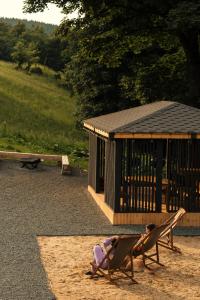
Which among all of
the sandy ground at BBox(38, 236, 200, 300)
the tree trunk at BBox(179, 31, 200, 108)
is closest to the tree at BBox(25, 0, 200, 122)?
the tree trunk at BBox(179, 31, 200, 108)

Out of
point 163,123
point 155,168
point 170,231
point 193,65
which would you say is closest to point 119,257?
point 170,231

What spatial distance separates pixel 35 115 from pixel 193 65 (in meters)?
35.8

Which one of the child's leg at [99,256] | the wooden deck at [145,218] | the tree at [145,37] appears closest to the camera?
the child's leg at [99,256]

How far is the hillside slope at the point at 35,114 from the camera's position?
3781cm

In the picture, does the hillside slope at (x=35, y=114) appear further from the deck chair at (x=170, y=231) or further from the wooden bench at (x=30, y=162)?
the deck chair at (x=170, y=231)

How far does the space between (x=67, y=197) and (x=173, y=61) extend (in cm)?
1561

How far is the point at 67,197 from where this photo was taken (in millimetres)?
19359

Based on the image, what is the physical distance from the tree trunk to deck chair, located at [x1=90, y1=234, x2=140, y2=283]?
1738 centimetres

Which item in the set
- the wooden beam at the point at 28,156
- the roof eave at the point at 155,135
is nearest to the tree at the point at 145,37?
the wooden beam at the point at 28,156

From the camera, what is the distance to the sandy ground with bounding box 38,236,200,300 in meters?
9.66

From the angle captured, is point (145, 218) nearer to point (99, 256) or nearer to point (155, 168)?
point (155, 168)

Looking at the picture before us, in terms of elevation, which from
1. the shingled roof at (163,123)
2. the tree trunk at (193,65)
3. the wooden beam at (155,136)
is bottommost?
the wooden beam at (155,136)

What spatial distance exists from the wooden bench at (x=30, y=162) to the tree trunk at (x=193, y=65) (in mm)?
8231

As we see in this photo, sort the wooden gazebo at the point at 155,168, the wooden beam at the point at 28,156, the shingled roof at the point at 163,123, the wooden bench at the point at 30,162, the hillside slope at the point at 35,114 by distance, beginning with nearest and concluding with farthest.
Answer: the shingled roof at the point at 163,123 < the wooden gazebo at the point at 155,168 < the wooden bench at the point at 30,162 < the wooden beam at the point at 28,156 < the hillside slope at the point at 35,114
